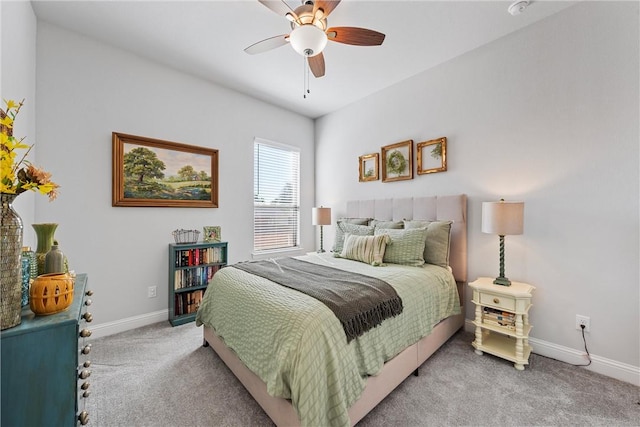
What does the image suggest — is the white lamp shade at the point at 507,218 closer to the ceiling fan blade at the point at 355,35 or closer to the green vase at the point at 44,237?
the ceiling fan blade at the point at 355,35

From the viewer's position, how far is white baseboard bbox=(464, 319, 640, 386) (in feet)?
6.26

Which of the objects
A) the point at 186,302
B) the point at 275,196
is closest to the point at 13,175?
the point at 186,302

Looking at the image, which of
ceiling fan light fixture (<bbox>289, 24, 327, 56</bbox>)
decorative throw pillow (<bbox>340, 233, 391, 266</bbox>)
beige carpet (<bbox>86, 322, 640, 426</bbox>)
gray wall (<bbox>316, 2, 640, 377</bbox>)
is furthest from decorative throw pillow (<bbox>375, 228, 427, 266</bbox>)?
ceiling fan light fixture (<bbox>289, 24, 327, 56</bbox>)

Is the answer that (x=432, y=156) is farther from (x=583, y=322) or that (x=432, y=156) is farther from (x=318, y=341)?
(x=318, y=341)

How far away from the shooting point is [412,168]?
10.6ft

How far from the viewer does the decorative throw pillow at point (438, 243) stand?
8.52ft

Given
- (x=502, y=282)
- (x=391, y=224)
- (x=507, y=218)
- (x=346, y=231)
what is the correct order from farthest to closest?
(x=346, y=231) < (x=391, y=224) < (x=502, y=282) < (x=507, y=218)

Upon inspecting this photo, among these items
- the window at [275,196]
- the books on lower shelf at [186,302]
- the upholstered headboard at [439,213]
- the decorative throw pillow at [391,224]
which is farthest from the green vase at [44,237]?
the upholstered headboard at [439,213]

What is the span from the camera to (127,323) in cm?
273

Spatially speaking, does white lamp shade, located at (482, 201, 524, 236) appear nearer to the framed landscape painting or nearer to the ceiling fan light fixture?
the ceiling fan light fixture

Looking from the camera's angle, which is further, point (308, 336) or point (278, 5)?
point (278, 5)

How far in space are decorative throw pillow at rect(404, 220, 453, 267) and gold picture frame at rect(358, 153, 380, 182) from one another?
4.11 ft

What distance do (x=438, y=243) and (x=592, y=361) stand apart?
4.72ft

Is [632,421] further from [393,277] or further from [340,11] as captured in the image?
[340,11]
